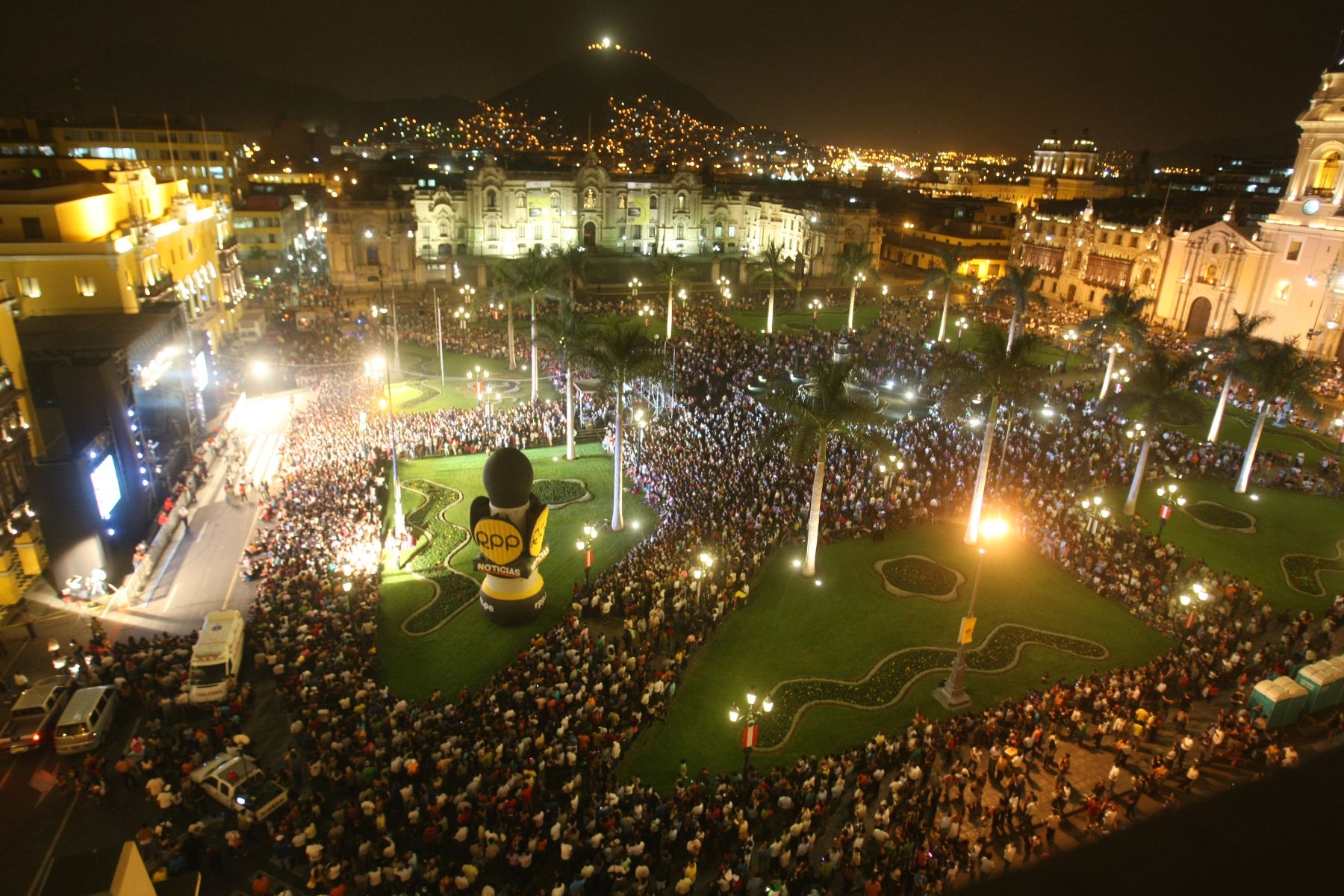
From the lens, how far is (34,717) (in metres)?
18.2

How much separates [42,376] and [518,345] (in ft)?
83.9

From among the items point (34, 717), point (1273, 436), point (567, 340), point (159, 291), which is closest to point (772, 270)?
point (567, 340)

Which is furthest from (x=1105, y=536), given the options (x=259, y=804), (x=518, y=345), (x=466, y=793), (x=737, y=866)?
(x=518, y=345)

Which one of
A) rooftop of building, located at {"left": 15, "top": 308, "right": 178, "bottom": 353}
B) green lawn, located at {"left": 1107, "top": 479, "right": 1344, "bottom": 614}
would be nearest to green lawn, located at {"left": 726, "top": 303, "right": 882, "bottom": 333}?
green lawn, located at {"left": 1107, "top": 479, "right": 1344, "bottom": 614}

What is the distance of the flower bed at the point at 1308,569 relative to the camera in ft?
84.2

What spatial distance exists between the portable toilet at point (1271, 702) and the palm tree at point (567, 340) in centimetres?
2324

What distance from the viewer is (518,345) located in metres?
50.2

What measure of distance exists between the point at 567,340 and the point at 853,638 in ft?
52.4

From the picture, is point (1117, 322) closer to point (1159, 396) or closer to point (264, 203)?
point (1159, 396)

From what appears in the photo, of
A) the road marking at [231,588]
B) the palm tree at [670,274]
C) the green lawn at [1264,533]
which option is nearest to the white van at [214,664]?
the road marking at [231,588]

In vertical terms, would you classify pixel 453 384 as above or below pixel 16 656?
above

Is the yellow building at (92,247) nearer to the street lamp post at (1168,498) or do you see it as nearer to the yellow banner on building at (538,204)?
the yellow banner on building at (538,204)

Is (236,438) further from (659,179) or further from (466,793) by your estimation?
(659,179)

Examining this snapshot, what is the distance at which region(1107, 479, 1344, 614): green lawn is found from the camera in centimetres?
2605
